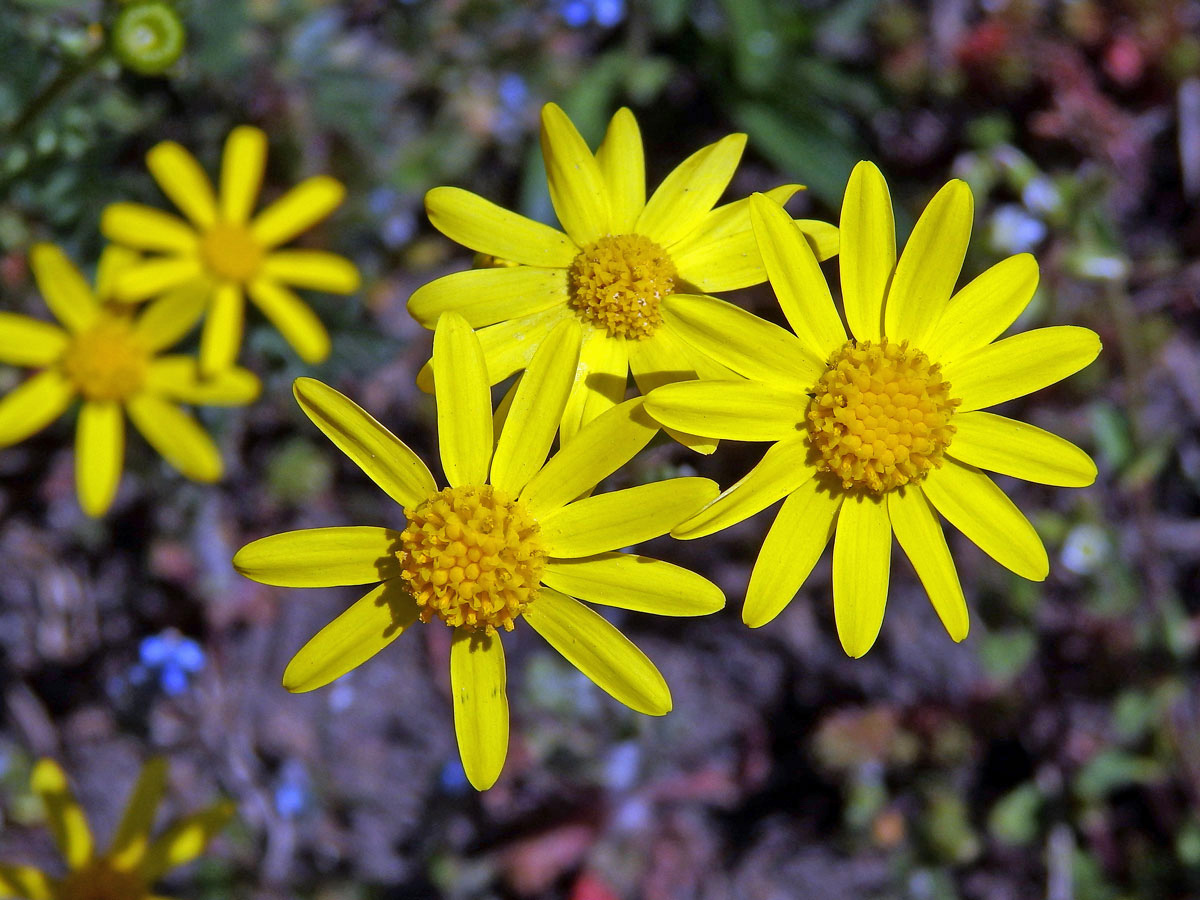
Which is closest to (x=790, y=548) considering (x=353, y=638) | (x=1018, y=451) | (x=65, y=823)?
(x=1018, y=451)

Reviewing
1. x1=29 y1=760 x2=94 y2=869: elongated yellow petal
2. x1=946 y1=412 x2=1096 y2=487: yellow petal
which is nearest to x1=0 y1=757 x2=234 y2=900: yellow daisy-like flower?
x1=29 y1=760 x2=94 y2=869: elongated yellow petal

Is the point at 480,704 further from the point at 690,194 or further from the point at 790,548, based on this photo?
the point at 690,194

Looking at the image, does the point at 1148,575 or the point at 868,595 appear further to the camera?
the point at 1148,575

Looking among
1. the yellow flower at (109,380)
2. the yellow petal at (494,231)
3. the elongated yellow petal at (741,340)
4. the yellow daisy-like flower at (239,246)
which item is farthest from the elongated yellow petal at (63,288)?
→ the elongated yellow petal at (741,340)

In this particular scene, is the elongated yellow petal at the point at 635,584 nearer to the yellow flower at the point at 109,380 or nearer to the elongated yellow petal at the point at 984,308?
the elongated yellow petal at the point at 984,308

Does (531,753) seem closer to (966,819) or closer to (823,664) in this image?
(823,664)

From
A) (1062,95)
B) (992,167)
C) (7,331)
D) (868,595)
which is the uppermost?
(1062,95)

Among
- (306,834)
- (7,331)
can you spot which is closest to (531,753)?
(306,834)
